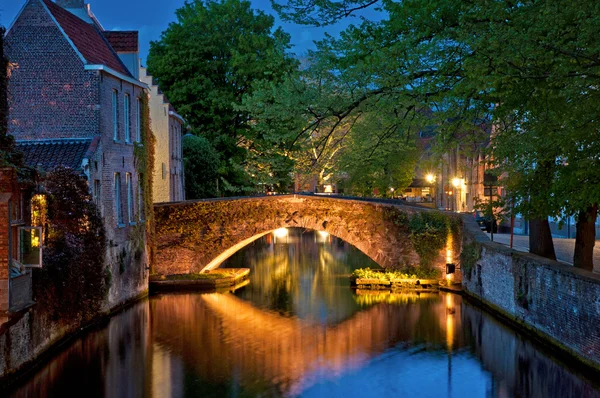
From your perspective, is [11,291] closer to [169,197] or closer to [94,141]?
[94,141]

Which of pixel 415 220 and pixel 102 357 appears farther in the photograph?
pixel 415 220

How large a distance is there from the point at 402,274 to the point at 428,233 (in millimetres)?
1639

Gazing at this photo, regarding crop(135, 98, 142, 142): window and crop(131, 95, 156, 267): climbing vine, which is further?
crop(131, 95, 156, 267): climbing vine

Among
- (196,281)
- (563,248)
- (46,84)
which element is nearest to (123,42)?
(46,84)

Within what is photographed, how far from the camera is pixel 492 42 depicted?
38.3ft

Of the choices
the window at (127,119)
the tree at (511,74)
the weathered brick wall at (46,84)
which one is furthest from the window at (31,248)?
the window at (127,119)

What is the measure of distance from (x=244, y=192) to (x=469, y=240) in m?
18.9

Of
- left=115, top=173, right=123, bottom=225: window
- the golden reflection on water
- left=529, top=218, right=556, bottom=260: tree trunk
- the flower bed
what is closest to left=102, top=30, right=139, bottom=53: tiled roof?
left=115, top=173, right=123, bottom=225: window

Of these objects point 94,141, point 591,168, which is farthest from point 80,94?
point 591,168

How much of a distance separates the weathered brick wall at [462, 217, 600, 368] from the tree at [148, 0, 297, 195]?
17.2 metres

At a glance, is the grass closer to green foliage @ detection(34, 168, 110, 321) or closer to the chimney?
green foliage @ detection(34, 168, 110, 321)

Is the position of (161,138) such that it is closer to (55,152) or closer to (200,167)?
(200,167)

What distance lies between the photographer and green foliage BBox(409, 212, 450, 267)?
25.5 metres

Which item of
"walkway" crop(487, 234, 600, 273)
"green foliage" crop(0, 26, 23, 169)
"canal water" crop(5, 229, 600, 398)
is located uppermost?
"green foliage" crop(0, 26, 23, 169)
